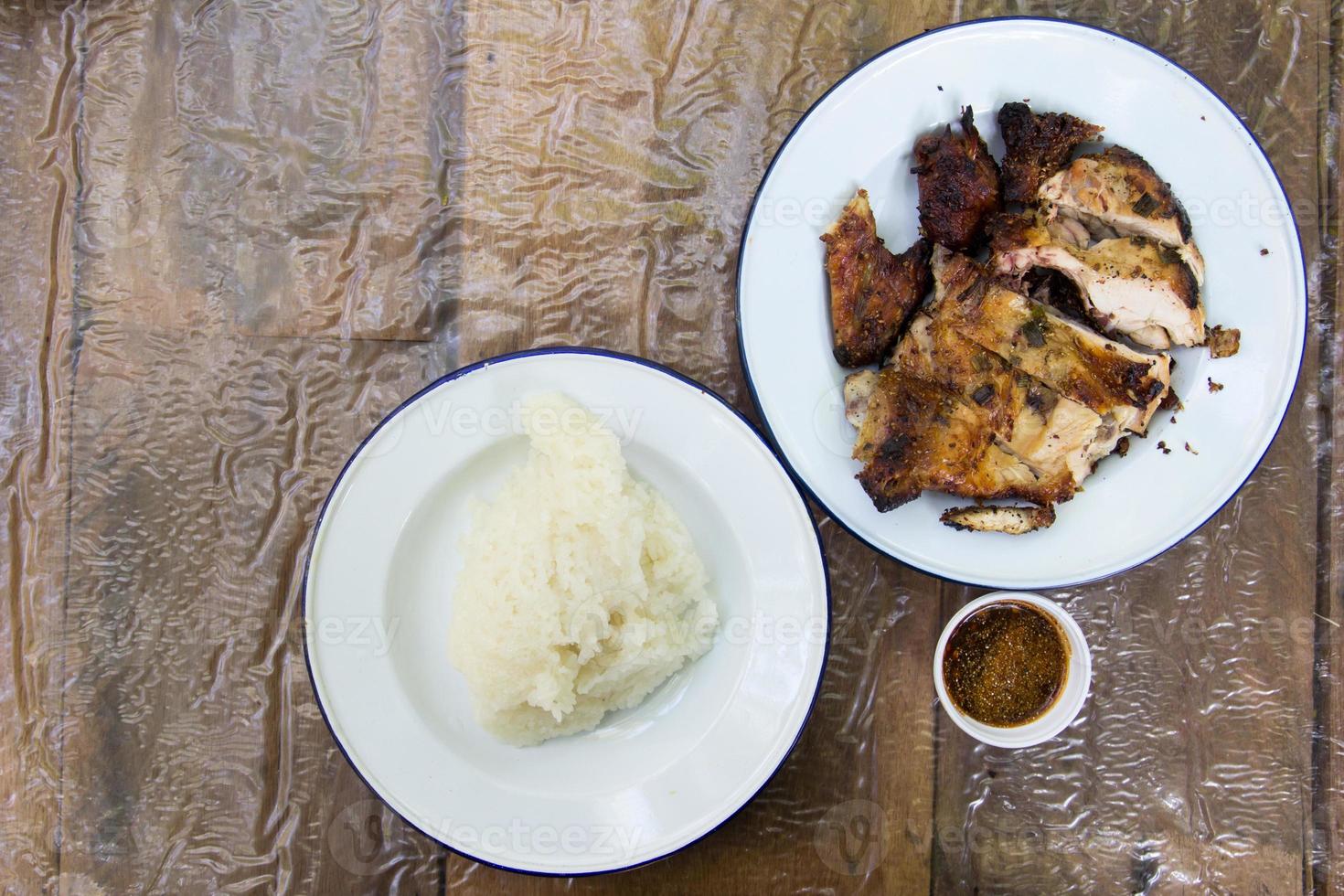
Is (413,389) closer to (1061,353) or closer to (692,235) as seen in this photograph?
(692,235)

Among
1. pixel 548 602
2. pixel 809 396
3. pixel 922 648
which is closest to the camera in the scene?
pixel 548 602

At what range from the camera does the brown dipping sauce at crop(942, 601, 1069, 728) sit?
2.05 m

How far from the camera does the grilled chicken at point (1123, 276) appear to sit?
1.87m

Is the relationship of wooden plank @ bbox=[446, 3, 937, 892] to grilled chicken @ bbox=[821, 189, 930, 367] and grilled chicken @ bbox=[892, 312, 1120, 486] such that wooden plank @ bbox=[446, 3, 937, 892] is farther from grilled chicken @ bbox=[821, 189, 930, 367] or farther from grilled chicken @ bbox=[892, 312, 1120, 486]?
grilled chicken @ bbox=[892, 312, 1120, 486]

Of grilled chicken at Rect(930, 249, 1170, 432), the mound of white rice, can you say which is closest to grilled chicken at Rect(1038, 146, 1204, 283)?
grilled chicken at Rect(930, 249, 1170, 432)

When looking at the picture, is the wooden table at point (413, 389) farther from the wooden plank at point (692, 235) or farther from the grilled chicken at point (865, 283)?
the grilled chicken at point (865, 283)

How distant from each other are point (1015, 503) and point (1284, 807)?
4.19ft

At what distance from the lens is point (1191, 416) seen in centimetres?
196

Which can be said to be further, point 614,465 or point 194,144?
point 194,144

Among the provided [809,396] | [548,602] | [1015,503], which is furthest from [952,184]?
[548,602]

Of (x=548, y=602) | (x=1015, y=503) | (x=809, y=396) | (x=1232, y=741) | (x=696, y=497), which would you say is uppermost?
(x=809, y=396)

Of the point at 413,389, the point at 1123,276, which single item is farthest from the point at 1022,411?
the point at 413,389

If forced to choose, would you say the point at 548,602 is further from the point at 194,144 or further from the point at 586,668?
the point at 194,144

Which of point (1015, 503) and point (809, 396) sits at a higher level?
point (809, 396)
